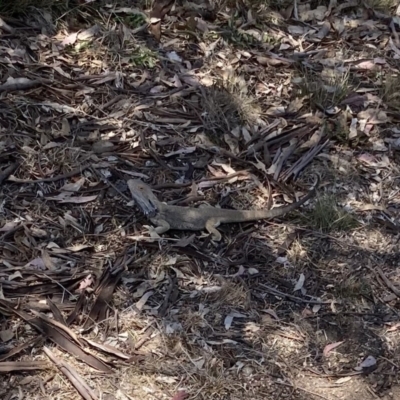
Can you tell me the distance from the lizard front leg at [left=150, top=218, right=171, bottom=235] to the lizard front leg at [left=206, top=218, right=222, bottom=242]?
21cm

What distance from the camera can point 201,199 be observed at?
432 centimetres

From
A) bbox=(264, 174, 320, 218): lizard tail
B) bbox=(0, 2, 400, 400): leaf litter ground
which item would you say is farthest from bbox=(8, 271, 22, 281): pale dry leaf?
bbox=(264, 174, 320, 218): lizard tail

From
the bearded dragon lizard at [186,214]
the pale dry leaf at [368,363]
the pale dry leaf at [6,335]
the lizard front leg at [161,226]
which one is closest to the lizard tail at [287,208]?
the bearded dragon lizard at [186,214]

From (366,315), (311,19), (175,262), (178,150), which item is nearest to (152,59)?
(178,150)

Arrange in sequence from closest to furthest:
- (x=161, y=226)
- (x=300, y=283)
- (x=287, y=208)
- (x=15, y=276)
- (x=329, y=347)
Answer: (x=329, y=347)
(x=15, y=276)
(x=300, y=283)
(x=161, y=226)
(x=287, y=208)

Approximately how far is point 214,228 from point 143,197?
0.42 meters

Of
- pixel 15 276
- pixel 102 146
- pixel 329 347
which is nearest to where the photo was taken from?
pixel 329 347

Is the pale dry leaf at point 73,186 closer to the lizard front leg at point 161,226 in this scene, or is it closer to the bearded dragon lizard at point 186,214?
the bearded dragon lizard at point 186,214

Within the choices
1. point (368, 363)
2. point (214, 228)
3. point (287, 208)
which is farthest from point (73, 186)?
point (368, 363)

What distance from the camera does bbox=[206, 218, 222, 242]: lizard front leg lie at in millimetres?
4027

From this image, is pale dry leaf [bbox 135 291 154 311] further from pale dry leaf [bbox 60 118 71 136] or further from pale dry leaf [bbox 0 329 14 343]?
pale dry leaf [bbox 60 118 71 136]

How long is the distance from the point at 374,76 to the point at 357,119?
53cm

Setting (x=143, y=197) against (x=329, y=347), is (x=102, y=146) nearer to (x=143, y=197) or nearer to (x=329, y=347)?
(x=143, y=197)

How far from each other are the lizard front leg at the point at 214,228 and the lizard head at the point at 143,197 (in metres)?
0.29
